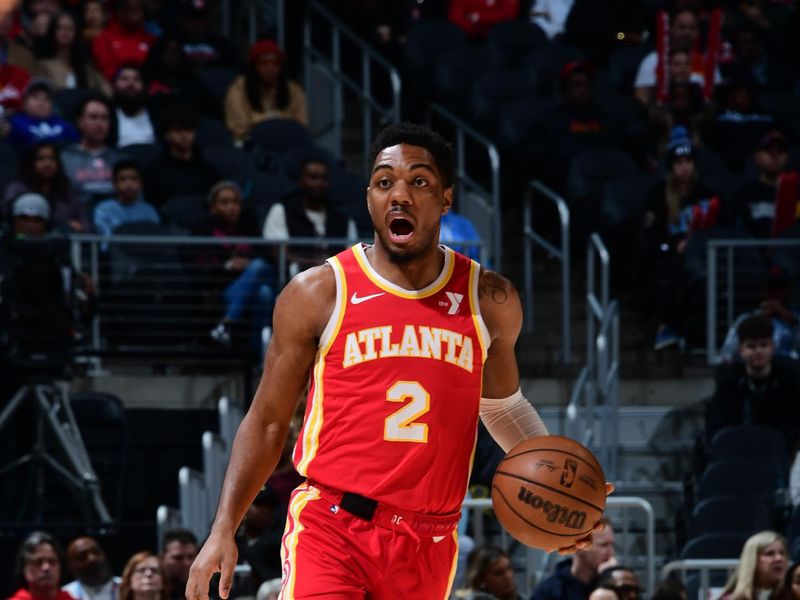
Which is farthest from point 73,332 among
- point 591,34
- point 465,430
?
point 591,34

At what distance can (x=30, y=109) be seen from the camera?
13680mm

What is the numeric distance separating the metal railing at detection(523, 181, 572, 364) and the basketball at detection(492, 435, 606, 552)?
7518mm

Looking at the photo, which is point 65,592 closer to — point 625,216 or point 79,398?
point 79,398

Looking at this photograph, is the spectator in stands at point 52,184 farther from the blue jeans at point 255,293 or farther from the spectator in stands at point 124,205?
the blue jeans at point 255,293

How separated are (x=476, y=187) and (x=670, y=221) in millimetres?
1764

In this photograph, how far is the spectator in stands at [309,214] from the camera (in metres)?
12.9

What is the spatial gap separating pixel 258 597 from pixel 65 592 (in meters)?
1.28

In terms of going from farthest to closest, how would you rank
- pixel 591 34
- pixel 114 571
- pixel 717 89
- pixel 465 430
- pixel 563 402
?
pixel 591 34 → pixel 717 89 → pixel 563 402 → pixel 114 571 → pixel 465 430

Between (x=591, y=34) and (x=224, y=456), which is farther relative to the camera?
(x=591, y=34)

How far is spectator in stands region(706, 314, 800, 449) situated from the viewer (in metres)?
11.7

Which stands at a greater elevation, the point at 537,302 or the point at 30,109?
the point at 30,109

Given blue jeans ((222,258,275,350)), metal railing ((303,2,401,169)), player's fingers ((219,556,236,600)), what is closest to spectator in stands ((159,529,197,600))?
blue jeans ((222,258,275,350))

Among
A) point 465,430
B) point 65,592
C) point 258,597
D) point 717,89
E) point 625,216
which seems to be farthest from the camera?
point 717,89

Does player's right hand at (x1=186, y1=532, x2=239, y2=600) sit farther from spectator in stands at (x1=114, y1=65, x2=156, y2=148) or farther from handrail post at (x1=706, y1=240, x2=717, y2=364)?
spectator in stands at (x1=114, y1=65, x2=156, y2=148)
